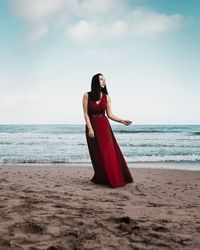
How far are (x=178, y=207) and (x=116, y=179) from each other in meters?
1.76

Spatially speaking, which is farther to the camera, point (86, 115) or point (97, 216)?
point (86, 115)

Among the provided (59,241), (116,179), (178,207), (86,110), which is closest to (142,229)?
(59,241)

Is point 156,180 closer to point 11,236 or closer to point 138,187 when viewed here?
point 138,187

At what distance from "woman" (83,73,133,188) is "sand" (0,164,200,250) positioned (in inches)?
9.9

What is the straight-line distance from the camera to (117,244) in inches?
111

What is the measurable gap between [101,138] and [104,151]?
26cm

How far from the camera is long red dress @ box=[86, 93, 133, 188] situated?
5.84m

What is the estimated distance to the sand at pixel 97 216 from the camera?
113 inches

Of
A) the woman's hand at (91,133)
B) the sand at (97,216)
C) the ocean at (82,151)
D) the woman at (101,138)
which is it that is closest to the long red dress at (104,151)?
the woman at (101,138)

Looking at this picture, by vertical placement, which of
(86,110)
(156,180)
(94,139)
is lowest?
(156,180)

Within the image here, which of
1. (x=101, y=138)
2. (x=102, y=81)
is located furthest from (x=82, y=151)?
(x=102, y=81)

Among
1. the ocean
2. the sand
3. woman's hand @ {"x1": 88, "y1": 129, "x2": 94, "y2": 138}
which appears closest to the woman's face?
woman's hand @ {"x1": 88, "y1": 129, "x2": 94, "y2": 138}

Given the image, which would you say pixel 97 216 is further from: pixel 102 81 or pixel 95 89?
pixel 102 81

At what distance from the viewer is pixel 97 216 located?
3.64 m
